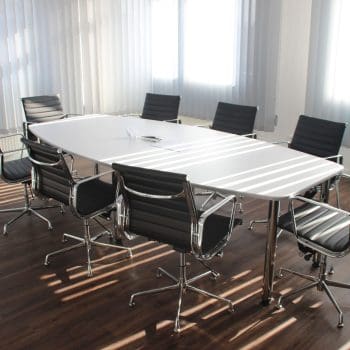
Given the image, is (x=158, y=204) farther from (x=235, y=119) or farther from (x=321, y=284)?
(x=235, y=119)

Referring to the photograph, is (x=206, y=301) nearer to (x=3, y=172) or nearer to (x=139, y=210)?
(x=139, y=210)

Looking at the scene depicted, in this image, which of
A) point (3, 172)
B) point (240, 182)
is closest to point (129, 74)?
point (3, 172)

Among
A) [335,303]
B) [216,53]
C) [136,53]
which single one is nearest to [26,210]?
[335,303]

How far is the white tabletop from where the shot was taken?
114 inches

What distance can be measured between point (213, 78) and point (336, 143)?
8.90ft

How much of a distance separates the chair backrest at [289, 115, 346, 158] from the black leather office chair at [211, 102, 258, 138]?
55 cm

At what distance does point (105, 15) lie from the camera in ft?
20.8

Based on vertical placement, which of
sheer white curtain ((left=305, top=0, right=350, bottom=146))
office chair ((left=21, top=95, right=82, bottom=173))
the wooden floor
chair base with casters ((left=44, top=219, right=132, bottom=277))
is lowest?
the wooden floor

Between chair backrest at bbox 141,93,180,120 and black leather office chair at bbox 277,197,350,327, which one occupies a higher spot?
chair backrest at bbox 141,93,180,120

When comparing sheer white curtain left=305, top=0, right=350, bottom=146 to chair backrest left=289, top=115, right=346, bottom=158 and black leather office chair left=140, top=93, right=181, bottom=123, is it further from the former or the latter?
black leather office chair left=140, top=93, right=181, bottom=123

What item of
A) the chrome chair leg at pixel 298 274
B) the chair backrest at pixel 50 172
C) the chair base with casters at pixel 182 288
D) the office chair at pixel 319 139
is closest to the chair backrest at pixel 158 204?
the chair base with casters at pixel 182 288

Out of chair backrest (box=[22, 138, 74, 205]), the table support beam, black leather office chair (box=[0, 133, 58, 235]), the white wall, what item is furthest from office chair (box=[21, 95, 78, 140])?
the table support beam

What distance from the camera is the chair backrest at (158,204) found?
2.47 m

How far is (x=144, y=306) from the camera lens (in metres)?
2.95
